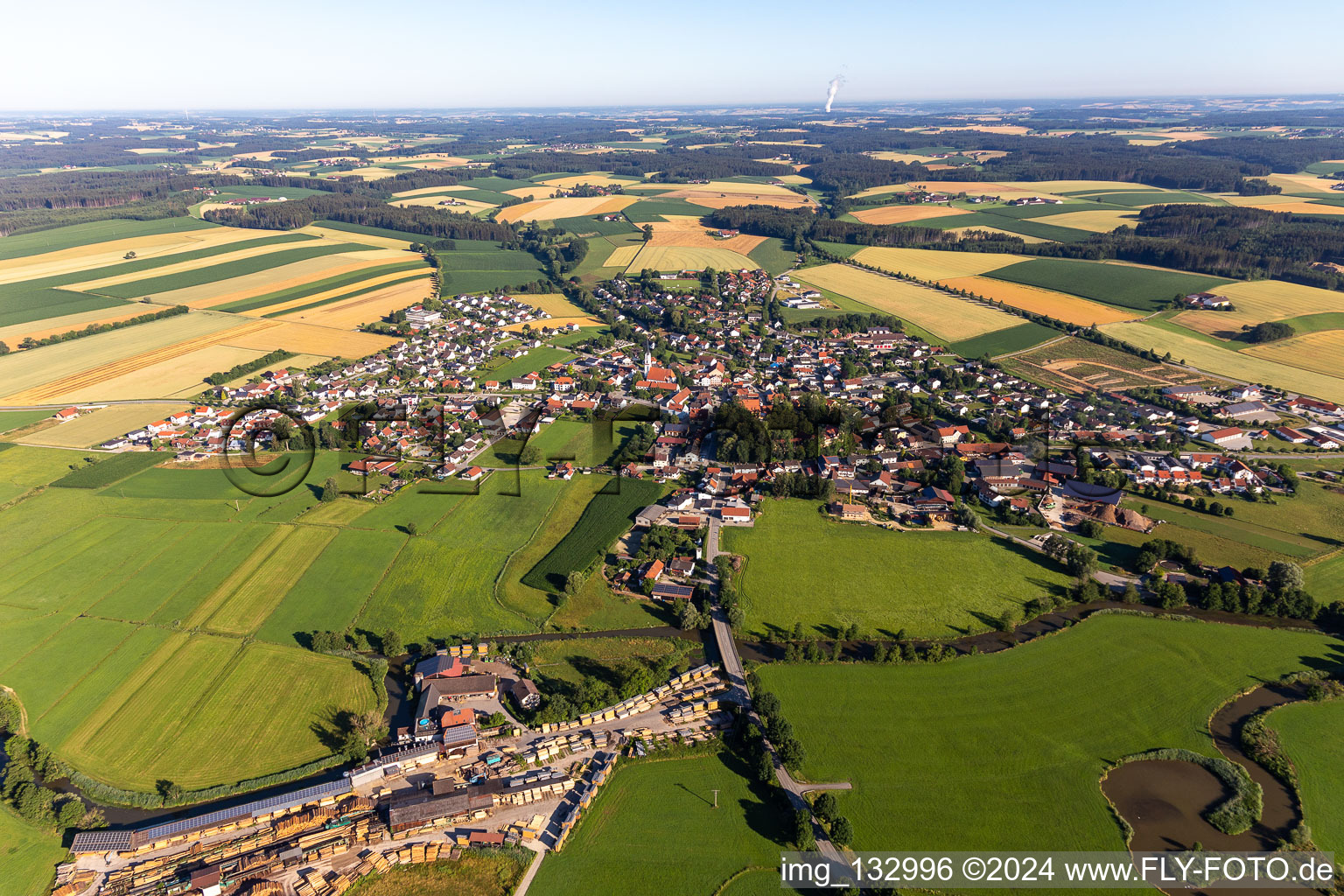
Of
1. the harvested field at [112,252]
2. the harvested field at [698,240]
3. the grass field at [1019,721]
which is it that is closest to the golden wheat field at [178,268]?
the harvested field at [112,252]

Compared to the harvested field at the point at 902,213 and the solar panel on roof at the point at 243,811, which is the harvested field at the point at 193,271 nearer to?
the solar panel on roof at the point at 243,811

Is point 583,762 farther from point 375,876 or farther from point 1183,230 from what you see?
point 1183,230

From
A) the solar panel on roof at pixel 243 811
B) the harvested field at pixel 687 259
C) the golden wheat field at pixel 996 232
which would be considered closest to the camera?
the solar panel on roof at pixel 243 811

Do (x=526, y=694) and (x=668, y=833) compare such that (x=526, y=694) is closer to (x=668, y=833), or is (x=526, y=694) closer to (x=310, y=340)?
(x=668, y=833)

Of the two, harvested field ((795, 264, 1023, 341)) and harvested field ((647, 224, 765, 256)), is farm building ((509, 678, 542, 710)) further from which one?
harvested field ((647, 224, 765, 256))

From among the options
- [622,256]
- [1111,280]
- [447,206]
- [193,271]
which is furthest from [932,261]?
[193,271]

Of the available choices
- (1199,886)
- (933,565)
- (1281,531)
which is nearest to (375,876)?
(1199,886)
